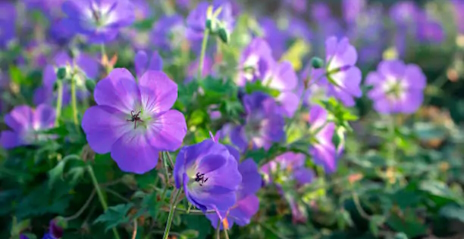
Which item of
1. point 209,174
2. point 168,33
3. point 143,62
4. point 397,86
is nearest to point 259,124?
point 143,62

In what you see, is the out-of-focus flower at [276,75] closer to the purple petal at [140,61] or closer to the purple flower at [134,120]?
the purple petal at [140,61]

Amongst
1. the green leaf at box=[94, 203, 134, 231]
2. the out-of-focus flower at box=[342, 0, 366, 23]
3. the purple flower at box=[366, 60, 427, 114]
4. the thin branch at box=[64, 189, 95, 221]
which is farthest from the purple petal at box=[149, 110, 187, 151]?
the out-of-focus flower at box=[342, 0, 366, 23]

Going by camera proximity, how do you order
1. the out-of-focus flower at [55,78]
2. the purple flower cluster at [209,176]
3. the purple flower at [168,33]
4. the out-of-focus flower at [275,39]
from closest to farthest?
the purple flower cluster at [209,176]
the out-of-focus flower at [55,78]
the purple flower at [168,33]
the out-of-focus flower at [275,39]

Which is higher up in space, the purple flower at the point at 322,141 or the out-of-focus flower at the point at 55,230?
the purple flower at the point at 322,141

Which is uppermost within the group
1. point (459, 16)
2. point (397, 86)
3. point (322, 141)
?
point (322, 141)

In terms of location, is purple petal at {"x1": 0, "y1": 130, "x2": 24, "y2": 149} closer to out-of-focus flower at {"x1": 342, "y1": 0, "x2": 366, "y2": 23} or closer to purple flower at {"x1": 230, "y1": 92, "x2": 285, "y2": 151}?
purple flower at {"x1": 230, "y1": 92, "x2": 285, "y2": 151}

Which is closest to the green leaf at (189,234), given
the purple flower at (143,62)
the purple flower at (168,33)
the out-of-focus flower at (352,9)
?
the purple flower at (143,62)

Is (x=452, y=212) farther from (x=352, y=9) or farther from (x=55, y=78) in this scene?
(x=352, y=9)
